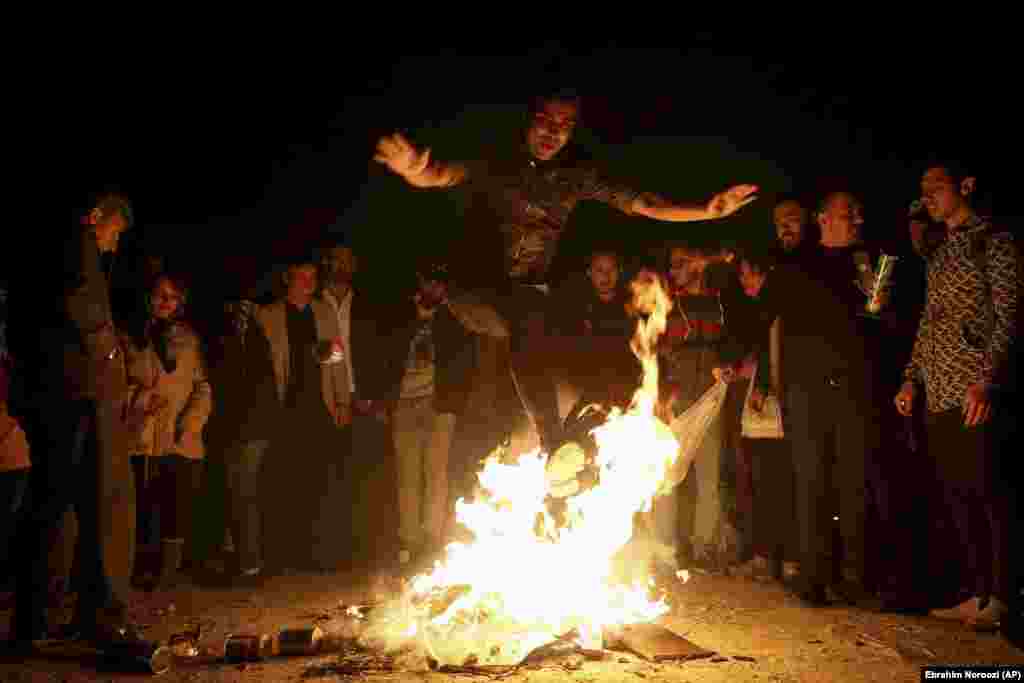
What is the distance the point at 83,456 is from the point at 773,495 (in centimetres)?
515

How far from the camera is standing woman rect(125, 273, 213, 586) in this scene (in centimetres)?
707

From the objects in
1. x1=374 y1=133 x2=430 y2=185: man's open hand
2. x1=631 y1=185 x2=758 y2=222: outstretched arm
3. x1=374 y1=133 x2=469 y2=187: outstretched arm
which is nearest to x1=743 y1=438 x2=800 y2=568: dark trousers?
x1=631 y1=185 x2=758 y2=222: outstretched arm

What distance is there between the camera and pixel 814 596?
19.9 ft

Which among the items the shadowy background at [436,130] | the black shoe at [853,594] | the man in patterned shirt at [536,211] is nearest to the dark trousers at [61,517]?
the man in patterned shirt at [536,211]

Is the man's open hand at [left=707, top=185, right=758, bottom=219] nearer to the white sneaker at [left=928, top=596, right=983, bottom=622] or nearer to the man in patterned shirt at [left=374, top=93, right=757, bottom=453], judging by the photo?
the man in patterned shirt at [left=374, top=93, right=757, bottom=453]

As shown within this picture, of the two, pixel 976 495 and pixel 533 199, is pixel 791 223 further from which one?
pixel 976 495

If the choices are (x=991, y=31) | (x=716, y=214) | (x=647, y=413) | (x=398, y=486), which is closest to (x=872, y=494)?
(x=647, y=413)

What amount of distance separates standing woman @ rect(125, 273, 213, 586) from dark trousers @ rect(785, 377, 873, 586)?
487cm

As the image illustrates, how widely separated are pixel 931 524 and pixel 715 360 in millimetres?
2059

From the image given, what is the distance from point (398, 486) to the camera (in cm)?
748

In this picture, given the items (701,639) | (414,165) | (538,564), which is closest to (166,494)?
(538,564)

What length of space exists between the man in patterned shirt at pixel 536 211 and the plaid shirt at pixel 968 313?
1.45 meters

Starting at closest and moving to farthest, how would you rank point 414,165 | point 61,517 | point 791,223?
1. point 61,517
2. point 414,165
3. point 791,223

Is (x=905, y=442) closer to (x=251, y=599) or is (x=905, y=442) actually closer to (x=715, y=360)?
(x=715, y=360)
